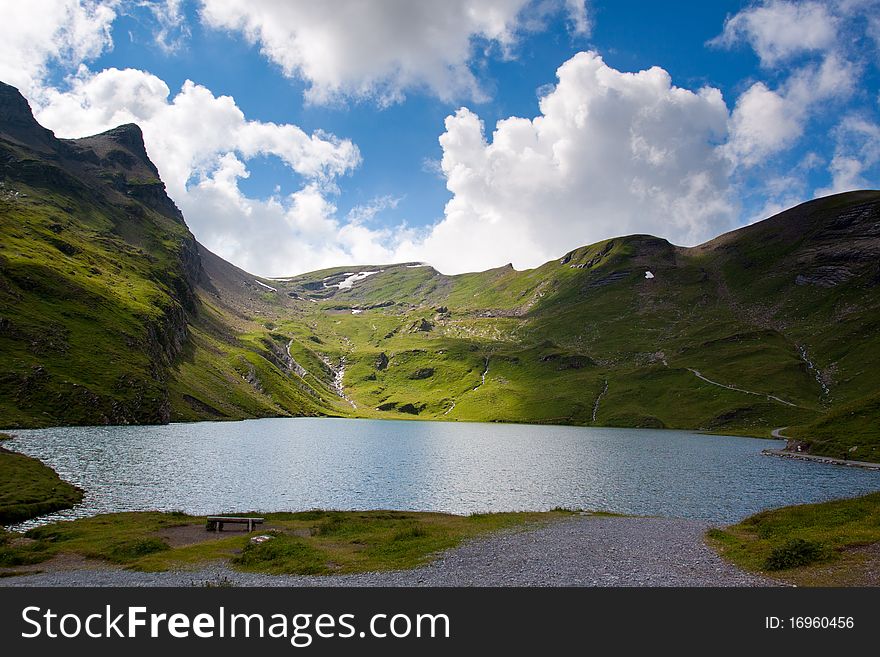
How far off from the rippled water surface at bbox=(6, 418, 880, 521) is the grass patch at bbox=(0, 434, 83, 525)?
2.06 meters

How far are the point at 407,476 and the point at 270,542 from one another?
54521mm

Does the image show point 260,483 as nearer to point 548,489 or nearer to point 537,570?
point 548,489

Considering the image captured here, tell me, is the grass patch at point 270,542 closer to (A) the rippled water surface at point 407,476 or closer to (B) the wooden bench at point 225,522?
(B) the wooden bench at point 225,522

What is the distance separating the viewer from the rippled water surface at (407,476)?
204ft

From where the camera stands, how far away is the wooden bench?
42.5 metres

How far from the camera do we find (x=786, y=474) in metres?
91.3

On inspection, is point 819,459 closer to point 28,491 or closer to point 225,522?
point 225,522

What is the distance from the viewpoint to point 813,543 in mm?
27578

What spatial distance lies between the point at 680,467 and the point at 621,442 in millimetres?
58433

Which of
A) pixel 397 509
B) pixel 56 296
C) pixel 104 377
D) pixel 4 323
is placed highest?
pixel 56 296

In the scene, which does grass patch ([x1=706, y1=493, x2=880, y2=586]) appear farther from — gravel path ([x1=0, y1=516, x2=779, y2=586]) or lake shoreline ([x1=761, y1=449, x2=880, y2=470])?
lake shoreline ([x1=761, y1=449, x2=880, y2=470])
